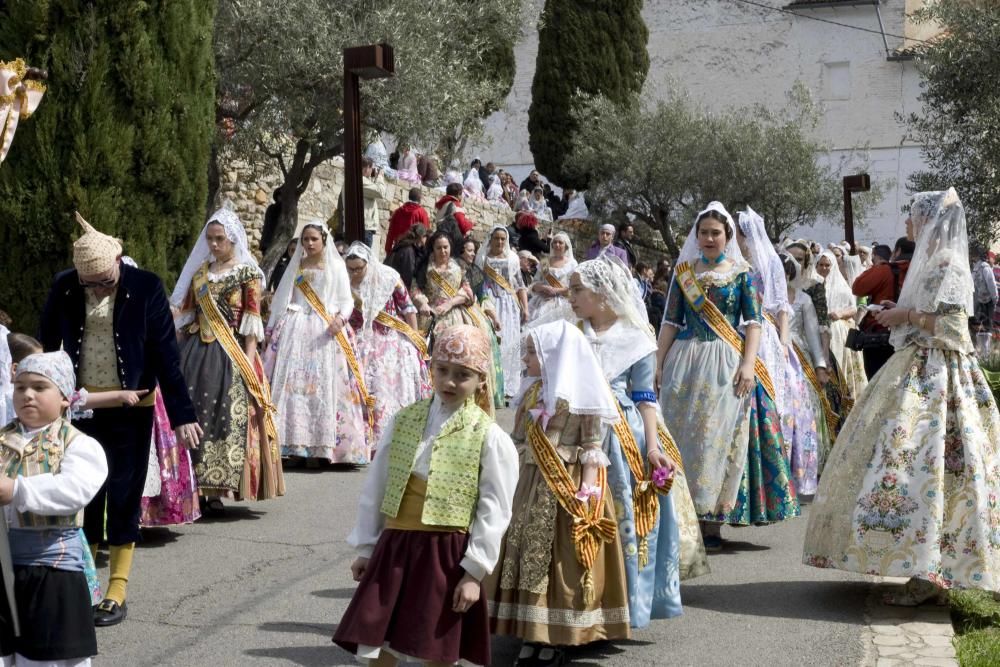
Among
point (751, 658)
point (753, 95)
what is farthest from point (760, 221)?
point (753, 95)

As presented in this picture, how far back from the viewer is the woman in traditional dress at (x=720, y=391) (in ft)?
24.8

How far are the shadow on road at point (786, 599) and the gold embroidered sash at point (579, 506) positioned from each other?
1.47m

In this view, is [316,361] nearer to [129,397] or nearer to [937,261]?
[129,397]

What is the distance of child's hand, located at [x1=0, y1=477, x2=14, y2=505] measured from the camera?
3.99 m

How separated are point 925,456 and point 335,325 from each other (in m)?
5.27

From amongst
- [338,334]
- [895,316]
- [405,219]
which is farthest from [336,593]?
[405,219]

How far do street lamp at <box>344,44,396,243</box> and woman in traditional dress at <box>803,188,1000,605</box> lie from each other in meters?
6.07

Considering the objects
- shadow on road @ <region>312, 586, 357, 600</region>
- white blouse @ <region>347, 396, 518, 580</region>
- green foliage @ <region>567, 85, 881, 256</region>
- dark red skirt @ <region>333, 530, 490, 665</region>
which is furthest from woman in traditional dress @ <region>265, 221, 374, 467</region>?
green foliage @ <region>567, 85, 881, 256</region>

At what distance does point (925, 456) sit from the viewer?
20.5 feet

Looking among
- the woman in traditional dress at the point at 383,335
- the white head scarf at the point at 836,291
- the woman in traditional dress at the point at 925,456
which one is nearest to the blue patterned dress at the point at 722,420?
the woman in traditional dress at the point at 925,456

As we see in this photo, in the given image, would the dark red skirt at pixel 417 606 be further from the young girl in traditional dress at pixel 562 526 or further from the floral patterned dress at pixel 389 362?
the floral patterned dress at pixel 389 362

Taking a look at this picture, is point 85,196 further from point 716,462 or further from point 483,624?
point 483,624

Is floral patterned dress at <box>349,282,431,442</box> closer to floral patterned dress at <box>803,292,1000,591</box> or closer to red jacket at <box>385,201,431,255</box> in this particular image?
red jacket at <box>385,201,431,255</box>

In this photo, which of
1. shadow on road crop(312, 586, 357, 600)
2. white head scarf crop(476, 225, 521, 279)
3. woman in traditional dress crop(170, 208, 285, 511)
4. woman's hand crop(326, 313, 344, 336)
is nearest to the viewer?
shadow on road crop(312, 586, 357, 600)
